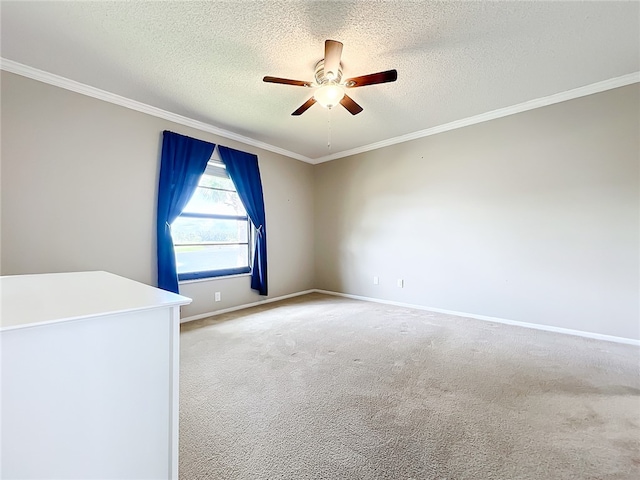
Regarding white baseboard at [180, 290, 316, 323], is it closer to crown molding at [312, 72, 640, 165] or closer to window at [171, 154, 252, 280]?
window at [171, 154, 252, 280]

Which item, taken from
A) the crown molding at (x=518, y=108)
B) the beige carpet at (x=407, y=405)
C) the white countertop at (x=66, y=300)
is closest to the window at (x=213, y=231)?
the beige carpet at (x=407, y=405)

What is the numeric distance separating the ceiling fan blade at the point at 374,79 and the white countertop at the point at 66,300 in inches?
77.2

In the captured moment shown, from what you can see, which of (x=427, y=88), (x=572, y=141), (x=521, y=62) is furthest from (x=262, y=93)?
(x=572, y=141)

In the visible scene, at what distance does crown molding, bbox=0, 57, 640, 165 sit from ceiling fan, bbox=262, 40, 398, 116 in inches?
67.9

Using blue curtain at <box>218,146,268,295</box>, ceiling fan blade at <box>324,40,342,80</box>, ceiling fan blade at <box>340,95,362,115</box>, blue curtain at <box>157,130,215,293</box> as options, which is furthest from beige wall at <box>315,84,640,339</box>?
blue curtain at <box>157,130,215,293</box>

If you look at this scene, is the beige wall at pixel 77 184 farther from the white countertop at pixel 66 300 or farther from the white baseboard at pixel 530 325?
the white baseboard at pixel 530 325

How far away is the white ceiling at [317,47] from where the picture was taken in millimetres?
1783

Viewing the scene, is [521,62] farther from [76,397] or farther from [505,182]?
[76,397]

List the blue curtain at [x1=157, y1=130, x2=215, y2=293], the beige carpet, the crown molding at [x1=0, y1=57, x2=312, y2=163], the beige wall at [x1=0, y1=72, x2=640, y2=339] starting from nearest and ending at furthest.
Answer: the beige carpet < the crown molding at [x1=0, y1=57, x2=312, y2=163] < the beige wall at [x1=0, y1=72, x2=640, y2=339] < the blue curtain at [x1=157, y1=130, x2=215, y2=293]

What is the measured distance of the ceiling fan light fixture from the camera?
224 centimetres

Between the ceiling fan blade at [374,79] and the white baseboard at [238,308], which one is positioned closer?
the ceiling fan blade at [374,79]

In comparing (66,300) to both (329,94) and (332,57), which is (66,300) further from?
(329,94)

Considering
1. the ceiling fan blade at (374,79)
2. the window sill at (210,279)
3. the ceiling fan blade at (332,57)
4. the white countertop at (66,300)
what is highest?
the ceiling fan blade at (332,57)

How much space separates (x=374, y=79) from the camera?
2.03 meters
